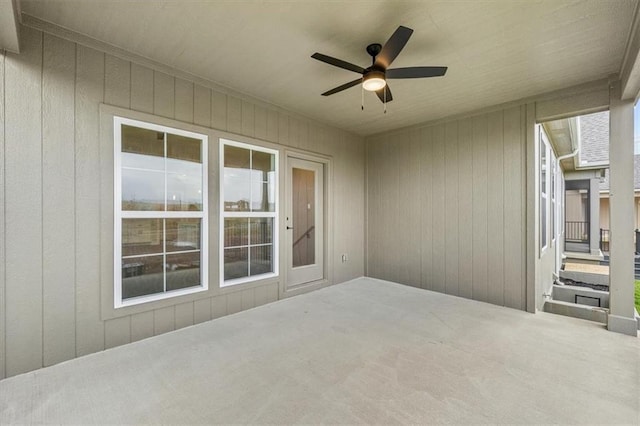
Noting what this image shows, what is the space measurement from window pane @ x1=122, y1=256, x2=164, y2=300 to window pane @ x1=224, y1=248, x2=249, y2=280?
29.9 inches

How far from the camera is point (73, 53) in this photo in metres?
2.53

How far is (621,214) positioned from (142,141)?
522 cm

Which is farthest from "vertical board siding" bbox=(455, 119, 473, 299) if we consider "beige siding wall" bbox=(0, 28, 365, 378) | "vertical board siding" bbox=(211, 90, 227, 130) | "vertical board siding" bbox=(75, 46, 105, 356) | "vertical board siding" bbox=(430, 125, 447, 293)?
"vertical board siding" bbox=(75, 46, 105, 356)

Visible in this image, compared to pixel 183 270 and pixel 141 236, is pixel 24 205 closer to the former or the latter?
pixel 141 236

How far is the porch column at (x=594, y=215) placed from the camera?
8352 millimetres

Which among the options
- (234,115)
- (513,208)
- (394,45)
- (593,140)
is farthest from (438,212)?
(593,140)

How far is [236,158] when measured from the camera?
376cm

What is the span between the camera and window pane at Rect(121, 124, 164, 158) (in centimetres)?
286

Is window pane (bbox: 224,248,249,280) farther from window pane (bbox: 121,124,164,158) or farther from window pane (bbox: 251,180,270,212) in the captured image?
window pane (bbox: 121,124,164,158)

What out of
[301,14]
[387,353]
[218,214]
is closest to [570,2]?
[301,14]

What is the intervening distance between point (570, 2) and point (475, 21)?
2.05 ft

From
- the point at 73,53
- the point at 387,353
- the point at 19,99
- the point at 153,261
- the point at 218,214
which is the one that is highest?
the point at 73,53

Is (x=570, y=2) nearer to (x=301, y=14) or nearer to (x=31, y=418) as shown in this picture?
(x=301, y=14)

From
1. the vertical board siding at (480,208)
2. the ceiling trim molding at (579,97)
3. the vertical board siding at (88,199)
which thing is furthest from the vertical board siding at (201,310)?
the ceiling trim molding at (579,97)
